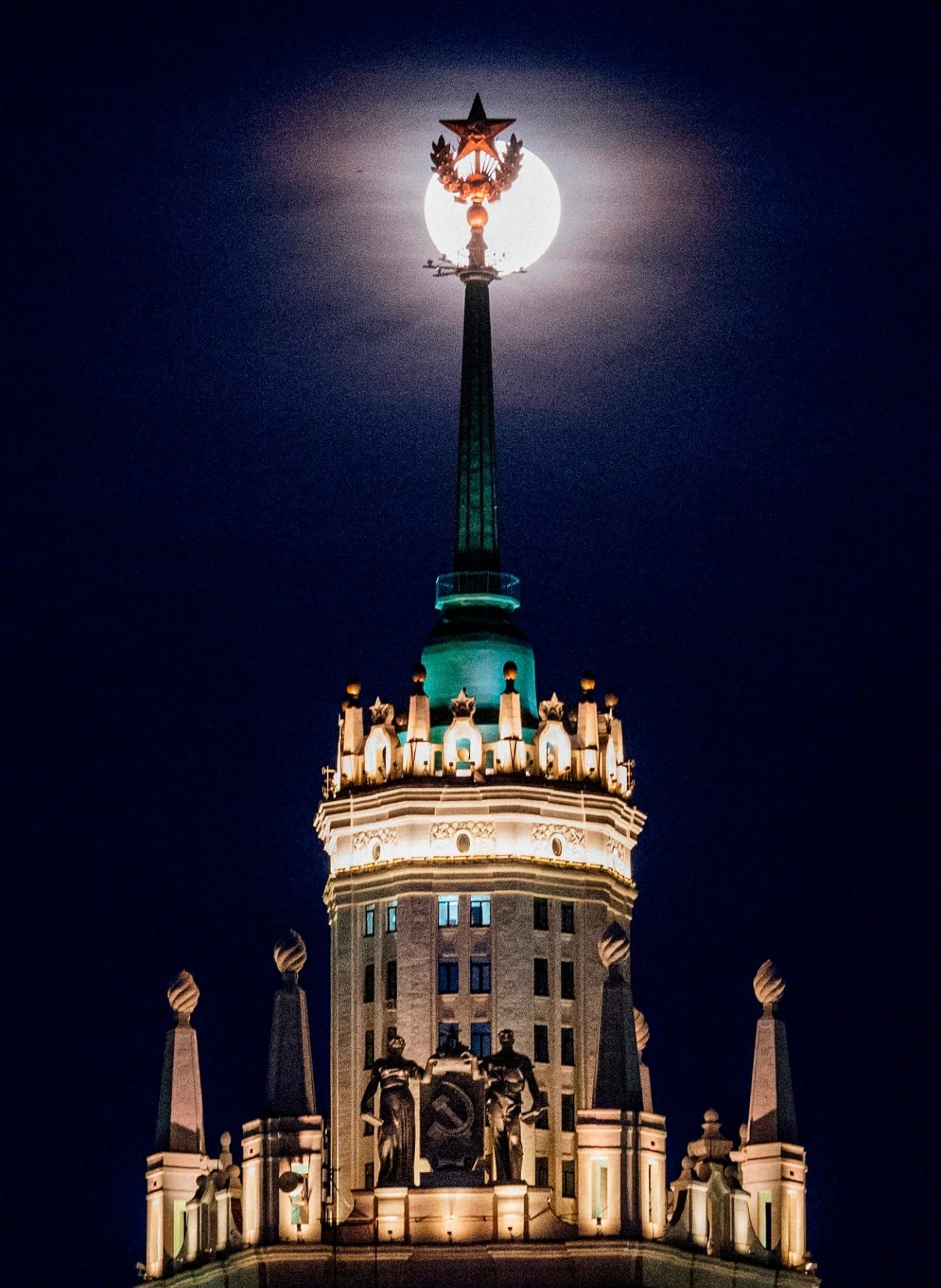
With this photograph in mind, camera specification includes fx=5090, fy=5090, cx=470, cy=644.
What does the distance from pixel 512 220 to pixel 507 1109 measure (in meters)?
27.4

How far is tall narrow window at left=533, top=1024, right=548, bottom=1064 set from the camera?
142375mm

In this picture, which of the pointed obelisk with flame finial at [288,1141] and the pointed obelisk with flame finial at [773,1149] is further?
the pointed obelisk with flame finial at [773,1149]

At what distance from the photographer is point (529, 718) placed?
14625 centimetres

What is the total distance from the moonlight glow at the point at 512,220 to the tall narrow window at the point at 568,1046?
2245 centimetres

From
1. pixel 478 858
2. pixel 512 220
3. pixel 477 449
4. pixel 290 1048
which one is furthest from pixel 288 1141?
pixel 512 220

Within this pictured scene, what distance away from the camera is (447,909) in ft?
470

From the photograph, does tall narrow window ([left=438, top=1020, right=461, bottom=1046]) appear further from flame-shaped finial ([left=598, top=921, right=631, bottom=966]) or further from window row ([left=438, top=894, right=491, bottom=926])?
flame-shaped finial ([left=598, top=921, right=631, bottom=966])

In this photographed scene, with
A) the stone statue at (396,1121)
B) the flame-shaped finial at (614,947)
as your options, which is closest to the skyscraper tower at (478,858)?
the stone statue at (396,1121)

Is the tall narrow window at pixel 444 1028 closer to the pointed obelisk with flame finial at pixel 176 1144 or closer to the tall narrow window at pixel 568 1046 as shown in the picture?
the tall narrow window at pixel 568 1046

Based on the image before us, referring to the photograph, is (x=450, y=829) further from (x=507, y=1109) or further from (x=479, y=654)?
(x=507, y=1109)

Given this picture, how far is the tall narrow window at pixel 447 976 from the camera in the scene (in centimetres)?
14275

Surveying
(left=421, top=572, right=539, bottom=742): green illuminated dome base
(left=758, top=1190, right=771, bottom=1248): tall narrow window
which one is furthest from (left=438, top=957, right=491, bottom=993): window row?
(left=758, top=1190, right=771, bottom=1248): tall narrow window

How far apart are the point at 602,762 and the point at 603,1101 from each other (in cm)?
1425

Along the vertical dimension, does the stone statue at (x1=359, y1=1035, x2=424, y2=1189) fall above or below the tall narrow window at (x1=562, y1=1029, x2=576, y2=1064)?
below
